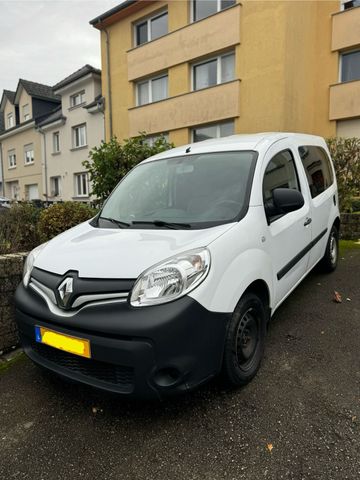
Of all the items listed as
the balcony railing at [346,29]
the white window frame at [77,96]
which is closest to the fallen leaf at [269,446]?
the balcony railing at [346,29]

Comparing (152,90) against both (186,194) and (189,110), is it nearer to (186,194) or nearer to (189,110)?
(189,110)

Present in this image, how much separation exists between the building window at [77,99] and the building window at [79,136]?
1.30 metres

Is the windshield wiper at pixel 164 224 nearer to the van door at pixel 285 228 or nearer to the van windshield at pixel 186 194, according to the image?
the van windshield at pixel 186 194

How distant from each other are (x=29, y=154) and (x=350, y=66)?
21666mm

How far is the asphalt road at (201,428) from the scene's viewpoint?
1.85 meters

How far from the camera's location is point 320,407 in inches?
89.1

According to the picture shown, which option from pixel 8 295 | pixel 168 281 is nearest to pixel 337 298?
pixel 168 281

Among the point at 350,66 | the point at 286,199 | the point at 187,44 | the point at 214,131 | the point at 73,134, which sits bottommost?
the point at 286,199

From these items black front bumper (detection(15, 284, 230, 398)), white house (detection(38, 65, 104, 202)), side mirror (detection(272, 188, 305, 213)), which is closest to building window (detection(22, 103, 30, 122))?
white house (detection(38, 65, 104, 202))

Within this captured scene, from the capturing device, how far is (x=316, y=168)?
14.0ft

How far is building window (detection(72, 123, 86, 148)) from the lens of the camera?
2035 centimetres

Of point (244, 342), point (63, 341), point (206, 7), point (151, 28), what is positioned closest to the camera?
point (63, 341)

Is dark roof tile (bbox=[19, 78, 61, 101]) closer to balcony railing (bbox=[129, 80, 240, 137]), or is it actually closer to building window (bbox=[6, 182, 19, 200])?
building window (bbox=[6, 182, 19, 200])

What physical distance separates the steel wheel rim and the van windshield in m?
0.72
